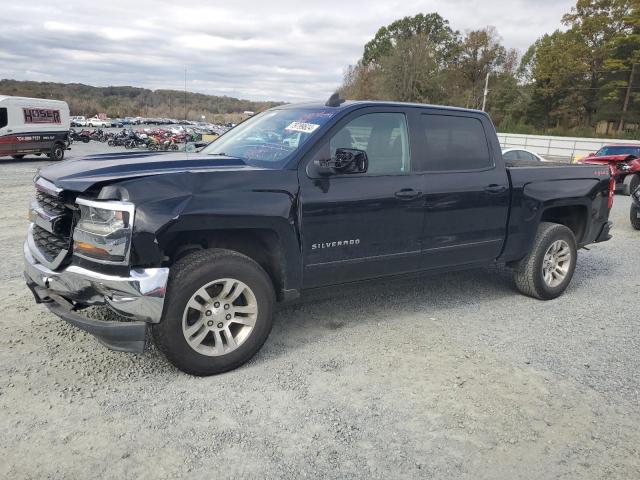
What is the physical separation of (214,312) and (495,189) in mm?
2803

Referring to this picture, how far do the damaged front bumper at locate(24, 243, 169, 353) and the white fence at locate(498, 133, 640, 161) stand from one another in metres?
38.4

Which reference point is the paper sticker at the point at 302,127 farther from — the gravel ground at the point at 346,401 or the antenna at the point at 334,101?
the gravel ground at the point at 346,401

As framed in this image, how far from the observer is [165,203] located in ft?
10.1

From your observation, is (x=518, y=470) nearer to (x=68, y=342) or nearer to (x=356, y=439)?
(x=356, y=439)

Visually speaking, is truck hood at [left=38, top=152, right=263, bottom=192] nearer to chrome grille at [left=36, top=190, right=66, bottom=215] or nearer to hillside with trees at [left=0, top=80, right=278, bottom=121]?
chrome grille at [left=36, top=190, right=66, bottom=215]

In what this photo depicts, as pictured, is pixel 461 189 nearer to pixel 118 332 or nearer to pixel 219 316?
pixel 219 316

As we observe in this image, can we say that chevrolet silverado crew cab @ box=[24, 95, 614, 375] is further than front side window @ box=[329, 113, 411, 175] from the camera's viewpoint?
No

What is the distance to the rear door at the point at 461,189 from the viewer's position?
429cm

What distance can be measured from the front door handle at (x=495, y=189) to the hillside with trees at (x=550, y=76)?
46835 mm

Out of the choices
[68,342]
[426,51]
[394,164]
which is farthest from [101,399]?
[426,51]

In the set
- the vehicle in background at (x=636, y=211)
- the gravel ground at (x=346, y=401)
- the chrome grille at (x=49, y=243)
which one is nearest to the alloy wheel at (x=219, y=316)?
the gravel ground at (x=346, y=401)

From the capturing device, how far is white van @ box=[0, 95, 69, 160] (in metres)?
20.2

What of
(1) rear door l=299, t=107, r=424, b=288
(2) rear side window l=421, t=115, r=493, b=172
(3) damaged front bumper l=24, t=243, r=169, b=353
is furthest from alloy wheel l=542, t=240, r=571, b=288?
(3) damaged front bumper l=24, t=243, r=169, b=353

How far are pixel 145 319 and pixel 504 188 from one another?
336 cm
